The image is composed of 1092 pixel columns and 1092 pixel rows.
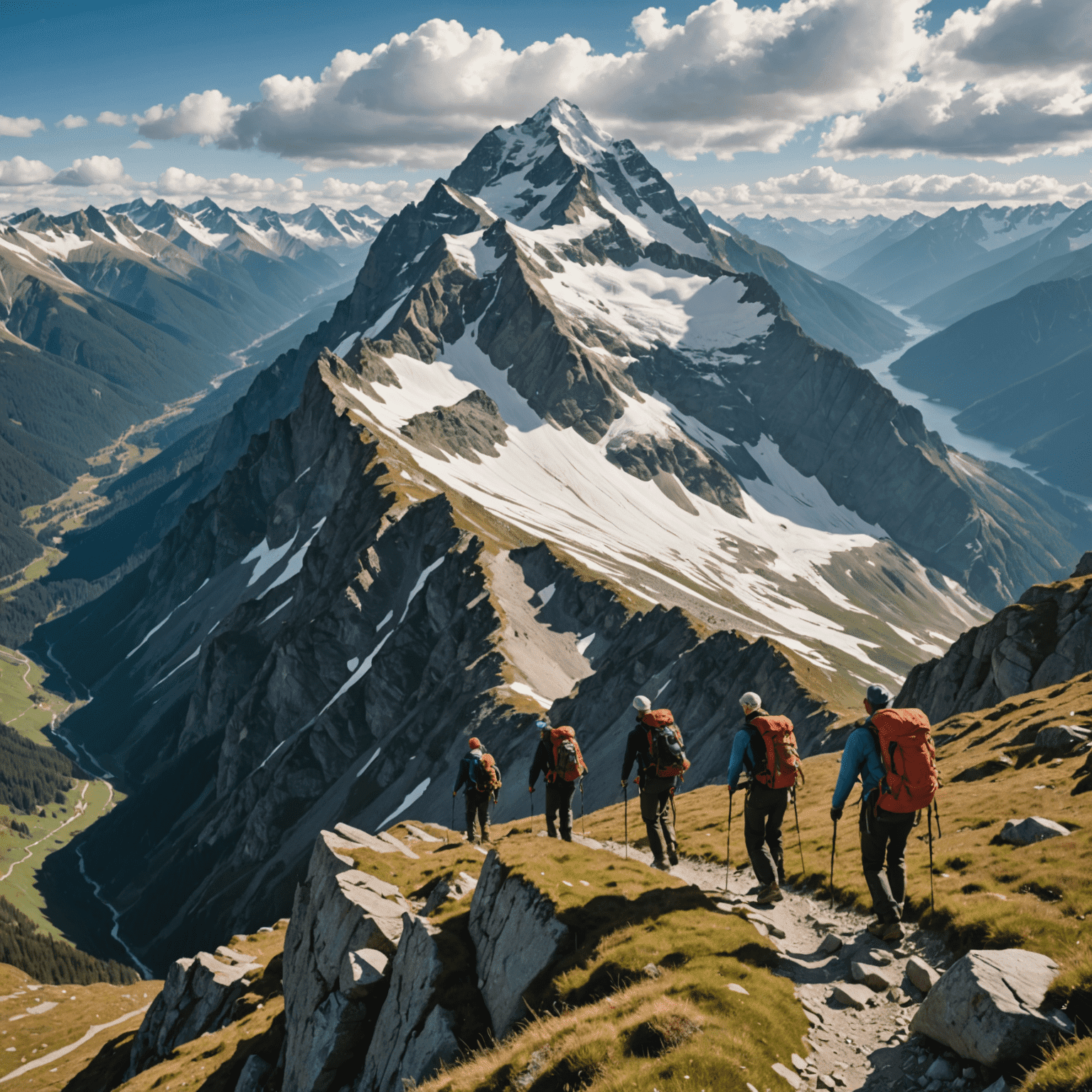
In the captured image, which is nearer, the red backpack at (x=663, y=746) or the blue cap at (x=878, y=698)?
Result: the blue cap at (x=878, y=698)

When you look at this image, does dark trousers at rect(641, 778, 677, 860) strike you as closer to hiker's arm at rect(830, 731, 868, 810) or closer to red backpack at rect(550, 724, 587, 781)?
red backpack at rect(550, 724, 587, 781)

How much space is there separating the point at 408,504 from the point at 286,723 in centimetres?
5400

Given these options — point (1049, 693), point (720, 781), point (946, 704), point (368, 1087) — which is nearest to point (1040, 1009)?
point (368, 1087)

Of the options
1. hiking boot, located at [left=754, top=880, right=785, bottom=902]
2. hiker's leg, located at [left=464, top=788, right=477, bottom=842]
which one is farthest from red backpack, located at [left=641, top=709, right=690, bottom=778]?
hiker's leg, located at [left=464, top=788, right=477, bottom=842]

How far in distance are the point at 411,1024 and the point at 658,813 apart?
8.77 m

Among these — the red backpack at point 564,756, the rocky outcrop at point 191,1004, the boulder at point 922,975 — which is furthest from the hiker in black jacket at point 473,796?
the boulder at point 922,975

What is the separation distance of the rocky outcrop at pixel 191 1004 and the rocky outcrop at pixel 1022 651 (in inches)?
1976

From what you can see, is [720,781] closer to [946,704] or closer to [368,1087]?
[946,704]

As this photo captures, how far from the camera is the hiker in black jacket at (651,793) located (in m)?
22.5

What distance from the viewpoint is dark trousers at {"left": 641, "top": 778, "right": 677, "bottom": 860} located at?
22.9 metres

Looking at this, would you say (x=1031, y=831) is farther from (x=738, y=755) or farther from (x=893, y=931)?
(x=738, y=755)

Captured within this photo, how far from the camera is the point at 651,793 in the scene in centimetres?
2303

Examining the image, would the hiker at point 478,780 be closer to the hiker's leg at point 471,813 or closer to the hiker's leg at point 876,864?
the hiker's leg at point 471,813

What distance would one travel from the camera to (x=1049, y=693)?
43562 millimetres
